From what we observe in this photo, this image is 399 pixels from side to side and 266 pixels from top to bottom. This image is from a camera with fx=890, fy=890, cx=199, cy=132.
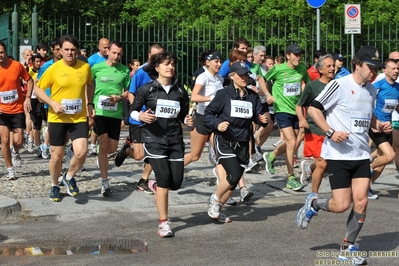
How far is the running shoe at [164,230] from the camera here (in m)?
8.70

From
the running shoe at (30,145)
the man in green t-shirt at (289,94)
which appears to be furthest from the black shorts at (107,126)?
the running shoe at (30,145)

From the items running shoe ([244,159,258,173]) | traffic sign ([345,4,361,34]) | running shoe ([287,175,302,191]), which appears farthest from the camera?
traffic sign ([345,4,361,34])

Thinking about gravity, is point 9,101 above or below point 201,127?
above

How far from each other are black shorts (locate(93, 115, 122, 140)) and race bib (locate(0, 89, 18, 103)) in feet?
5.46

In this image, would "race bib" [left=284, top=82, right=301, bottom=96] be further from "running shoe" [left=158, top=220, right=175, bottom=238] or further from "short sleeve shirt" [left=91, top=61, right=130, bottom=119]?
"running shoe" [left=158, top=220, right=175, bottom=238]

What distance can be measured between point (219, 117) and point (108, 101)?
222 cm

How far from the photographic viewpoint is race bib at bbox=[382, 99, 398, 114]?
1105 centimetres

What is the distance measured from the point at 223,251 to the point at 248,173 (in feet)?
17.8

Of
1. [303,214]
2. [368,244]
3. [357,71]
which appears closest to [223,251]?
[303,214]

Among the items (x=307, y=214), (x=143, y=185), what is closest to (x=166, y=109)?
(x=307, y=214)

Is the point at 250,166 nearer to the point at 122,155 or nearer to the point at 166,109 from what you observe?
the point at 122,155

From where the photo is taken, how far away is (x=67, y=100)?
10.3 meters

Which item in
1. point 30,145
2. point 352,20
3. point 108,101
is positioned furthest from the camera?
point 352,20

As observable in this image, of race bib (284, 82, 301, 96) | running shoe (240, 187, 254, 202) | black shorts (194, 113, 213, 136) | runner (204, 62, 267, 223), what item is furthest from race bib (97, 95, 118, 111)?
race bib (284, 82, 301, 96)
